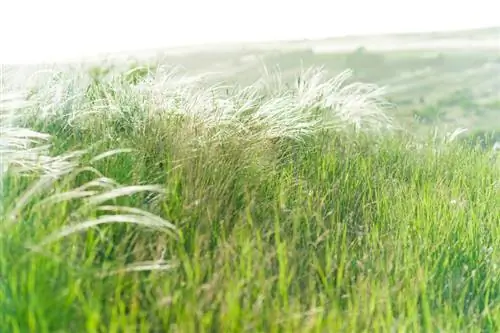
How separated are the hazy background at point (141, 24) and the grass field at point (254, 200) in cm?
4

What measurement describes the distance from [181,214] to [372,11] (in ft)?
1.61

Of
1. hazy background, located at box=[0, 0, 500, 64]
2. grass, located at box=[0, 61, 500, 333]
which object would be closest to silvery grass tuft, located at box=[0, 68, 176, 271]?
grass, located at box=[0, 61, 500, 333]

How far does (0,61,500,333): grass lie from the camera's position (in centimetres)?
84

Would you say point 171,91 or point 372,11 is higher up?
point 372,11

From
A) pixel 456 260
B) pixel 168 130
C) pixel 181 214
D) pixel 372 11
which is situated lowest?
pixel 456 260

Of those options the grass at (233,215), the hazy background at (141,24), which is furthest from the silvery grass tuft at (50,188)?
the hazy background at (141,24)

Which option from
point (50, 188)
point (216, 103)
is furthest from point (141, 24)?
point (50, 188)

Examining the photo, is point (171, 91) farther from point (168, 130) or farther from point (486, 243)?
point (486, 243)

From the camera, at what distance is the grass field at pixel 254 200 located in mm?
844

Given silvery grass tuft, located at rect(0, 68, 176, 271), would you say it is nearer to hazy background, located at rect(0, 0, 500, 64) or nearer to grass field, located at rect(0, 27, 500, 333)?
grass field, located at rect(0, 27, 500, 333)

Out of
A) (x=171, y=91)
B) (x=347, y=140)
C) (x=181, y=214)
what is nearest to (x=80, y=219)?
(x=181, y=214)

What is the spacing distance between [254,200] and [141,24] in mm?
329

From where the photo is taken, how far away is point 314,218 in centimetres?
99

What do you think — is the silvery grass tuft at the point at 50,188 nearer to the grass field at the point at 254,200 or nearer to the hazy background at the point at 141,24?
the grass field at the point at 254,200
